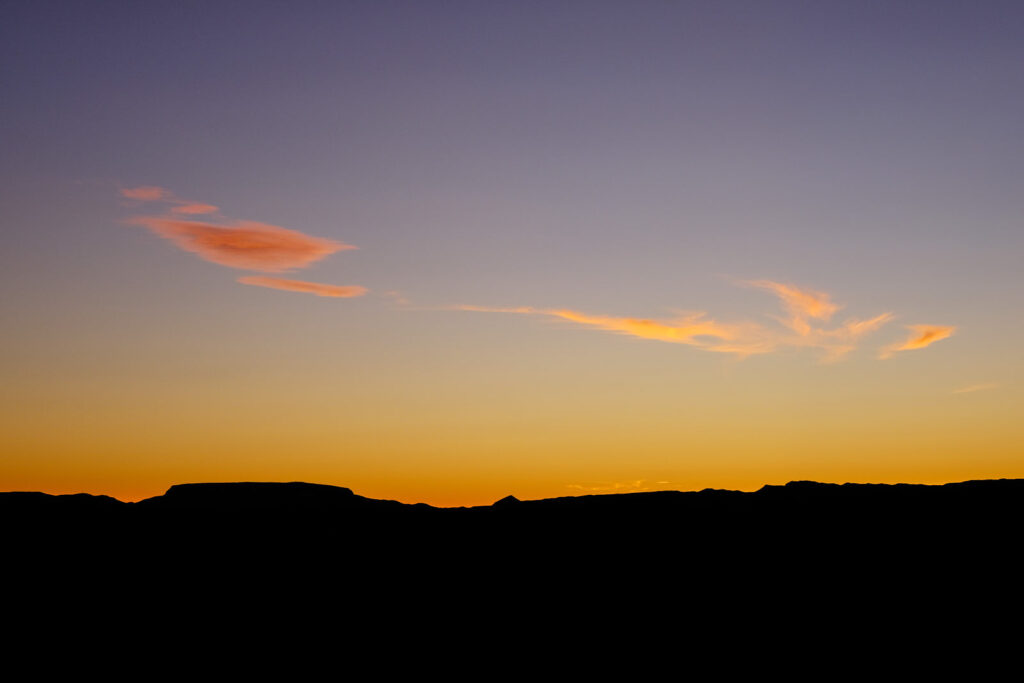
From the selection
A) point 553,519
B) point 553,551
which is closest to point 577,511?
point 553,519

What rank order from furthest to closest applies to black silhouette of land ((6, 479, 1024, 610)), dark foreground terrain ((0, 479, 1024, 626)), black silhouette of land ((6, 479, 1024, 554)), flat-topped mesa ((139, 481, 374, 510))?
1. flat-topped mesa ((139, 481, 374, 510))
2. black silhouette of land ((6, 479, 1024, 554))
3. black silhouette of land ((6, 479, 1024, 610))
4. dark foreground terrain ((0, 479, 1024, 626))

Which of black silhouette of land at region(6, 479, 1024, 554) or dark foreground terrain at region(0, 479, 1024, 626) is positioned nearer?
dark foreground terrain at region(0, 479, 1024, 626)

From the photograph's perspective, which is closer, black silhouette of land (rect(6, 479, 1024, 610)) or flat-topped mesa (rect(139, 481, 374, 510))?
black silhouette of land (rect(6, 479, 1024, 610))

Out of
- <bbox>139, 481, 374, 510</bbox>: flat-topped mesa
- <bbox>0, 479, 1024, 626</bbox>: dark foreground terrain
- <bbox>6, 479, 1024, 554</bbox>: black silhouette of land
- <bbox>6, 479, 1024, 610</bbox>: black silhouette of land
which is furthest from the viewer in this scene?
<bbox>139, 481, 374, 510</bbox>: flat-topped mesa

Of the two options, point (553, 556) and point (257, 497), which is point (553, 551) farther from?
point (257, 497)

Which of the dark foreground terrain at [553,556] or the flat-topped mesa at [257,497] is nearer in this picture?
the dark foreground terrain at [553,556]

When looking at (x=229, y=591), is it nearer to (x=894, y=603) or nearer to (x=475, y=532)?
(x=475, y=532)

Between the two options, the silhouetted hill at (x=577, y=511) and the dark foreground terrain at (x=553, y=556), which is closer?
the dark foreground terrain at (x=553, y=556)

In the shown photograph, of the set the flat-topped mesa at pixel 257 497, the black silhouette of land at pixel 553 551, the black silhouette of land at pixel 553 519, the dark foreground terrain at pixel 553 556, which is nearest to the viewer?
the dark foreground terrain at pixel 553 556

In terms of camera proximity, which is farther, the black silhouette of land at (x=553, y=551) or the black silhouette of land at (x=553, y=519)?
the black silhouette of land at (x=553, y=519)

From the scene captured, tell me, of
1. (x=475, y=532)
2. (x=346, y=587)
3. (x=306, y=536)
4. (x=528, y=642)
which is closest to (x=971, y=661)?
(x=528, y=642)

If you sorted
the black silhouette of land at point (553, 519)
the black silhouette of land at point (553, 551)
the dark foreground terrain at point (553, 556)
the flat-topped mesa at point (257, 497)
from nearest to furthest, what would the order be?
1. the dark foreground terrain at point (553, 556)
2. the black silhouette of land at point (553, 551)
3. the black silhouette of land at point (553, 519)
4. the flat-topped mesa at point (257, 497)

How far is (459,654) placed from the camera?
42469 mm

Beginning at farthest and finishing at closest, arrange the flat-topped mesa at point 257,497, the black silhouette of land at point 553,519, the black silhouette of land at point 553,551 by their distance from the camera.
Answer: the flat-topped mesa at point 257,497, the black silhouette of land at point 553,519, the black silhouette of land at point 553,551
